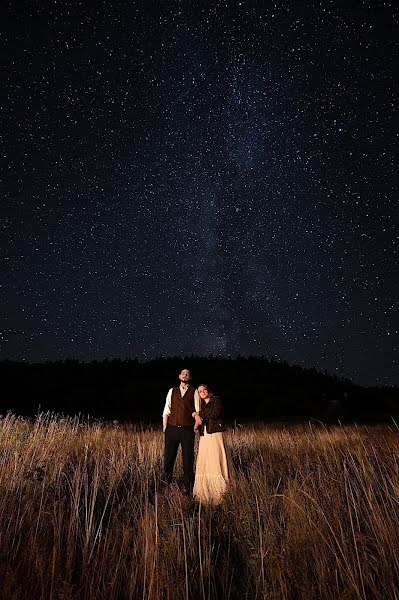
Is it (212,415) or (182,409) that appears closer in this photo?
(212,415)

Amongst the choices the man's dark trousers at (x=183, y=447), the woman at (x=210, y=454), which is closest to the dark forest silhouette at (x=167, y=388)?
the man's dark trousers at (x=183, y=447)

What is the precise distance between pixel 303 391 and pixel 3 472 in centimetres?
3928

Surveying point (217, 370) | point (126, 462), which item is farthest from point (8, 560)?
point (217, 370)

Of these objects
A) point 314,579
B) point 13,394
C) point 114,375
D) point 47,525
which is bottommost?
point 314,579

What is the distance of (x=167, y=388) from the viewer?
3478 centimetres

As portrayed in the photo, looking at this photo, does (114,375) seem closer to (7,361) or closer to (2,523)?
(7,361)

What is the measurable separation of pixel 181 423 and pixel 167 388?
95.3 feet

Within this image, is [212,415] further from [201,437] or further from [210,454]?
[210,454]

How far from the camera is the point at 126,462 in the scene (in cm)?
616

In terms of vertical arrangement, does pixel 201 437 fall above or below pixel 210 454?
above

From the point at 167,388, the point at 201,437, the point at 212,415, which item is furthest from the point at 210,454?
the point at 167,388

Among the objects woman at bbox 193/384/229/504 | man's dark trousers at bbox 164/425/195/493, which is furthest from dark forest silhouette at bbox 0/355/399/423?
woman at bbox 193/384/229/504

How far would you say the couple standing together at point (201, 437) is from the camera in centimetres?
521

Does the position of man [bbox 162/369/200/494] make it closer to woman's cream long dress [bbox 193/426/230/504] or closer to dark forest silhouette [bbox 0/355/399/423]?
woman's cream long dress [bbox 193/426/230/504]
